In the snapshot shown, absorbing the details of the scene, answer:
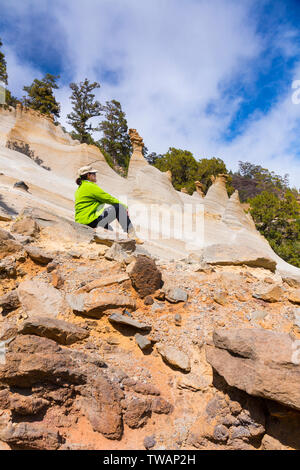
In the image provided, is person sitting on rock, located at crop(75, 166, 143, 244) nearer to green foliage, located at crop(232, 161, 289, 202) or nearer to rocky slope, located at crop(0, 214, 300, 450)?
rocky slope, located at crop(0, 214, 300, 450)

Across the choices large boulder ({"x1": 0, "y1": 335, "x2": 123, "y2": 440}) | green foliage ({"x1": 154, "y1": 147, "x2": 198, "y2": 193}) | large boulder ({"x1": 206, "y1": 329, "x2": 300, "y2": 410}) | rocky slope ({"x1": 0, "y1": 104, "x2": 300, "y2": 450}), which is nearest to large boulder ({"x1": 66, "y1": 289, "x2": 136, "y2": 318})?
rocky slope ({"x1": 0, "y1": 104, "x2": 300, "y2": 450})

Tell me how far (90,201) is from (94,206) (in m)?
0.12

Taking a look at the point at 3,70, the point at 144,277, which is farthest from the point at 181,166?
the point at 144,277

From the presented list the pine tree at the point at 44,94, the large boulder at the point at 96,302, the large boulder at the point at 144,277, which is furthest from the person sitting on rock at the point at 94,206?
the pine tree at the point at 44,94

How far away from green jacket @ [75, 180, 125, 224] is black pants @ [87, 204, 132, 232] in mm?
89

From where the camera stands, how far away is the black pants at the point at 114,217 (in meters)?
4.87

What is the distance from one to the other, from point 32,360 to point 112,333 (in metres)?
0.75

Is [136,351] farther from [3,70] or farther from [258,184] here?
[258,184]

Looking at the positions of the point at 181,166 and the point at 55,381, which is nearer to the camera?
the point at 55,381

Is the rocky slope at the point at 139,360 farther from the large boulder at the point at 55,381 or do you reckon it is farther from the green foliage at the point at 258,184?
the green foliage at the point at 258,184

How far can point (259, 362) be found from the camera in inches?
72.6

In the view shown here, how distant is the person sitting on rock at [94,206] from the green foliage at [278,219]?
20.6 metres
